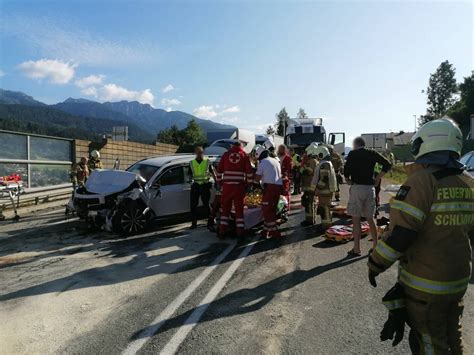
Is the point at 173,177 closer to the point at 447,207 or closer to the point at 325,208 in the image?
the point at 325,208

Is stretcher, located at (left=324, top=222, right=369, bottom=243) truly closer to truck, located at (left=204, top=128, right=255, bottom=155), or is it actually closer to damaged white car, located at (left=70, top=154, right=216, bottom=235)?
damaged white car, located at (left=70, top=154, right=216, bottom=235)

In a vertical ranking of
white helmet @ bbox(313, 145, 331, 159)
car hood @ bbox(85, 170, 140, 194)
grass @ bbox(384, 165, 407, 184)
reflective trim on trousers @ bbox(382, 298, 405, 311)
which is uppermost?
white helmet @ bbox(313, 145, 331, 159)

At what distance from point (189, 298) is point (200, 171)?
466 centimetres

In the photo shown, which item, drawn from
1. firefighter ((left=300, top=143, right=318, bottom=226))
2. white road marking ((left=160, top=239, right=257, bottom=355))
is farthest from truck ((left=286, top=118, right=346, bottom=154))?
white road marking ((left=160, top=239, right=257, bottom=355))

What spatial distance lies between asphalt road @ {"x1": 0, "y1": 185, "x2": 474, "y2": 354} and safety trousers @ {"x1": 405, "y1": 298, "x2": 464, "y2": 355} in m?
1.09

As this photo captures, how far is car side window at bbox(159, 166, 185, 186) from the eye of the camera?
926 cm

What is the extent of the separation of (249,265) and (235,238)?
6.61 feet

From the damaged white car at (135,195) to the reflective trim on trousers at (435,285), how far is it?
6683 mm

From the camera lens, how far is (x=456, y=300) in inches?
99.7

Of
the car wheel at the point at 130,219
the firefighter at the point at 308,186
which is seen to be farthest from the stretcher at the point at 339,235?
the car wheel at the point at 130,219

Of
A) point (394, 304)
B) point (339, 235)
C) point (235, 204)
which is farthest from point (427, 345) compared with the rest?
point (235, 204)

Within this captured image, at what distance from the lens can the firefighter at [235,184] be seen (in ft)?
26.2

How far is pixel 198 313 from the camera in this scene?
168 inches

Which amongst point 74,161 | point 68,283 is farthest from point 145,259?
point 74,161
